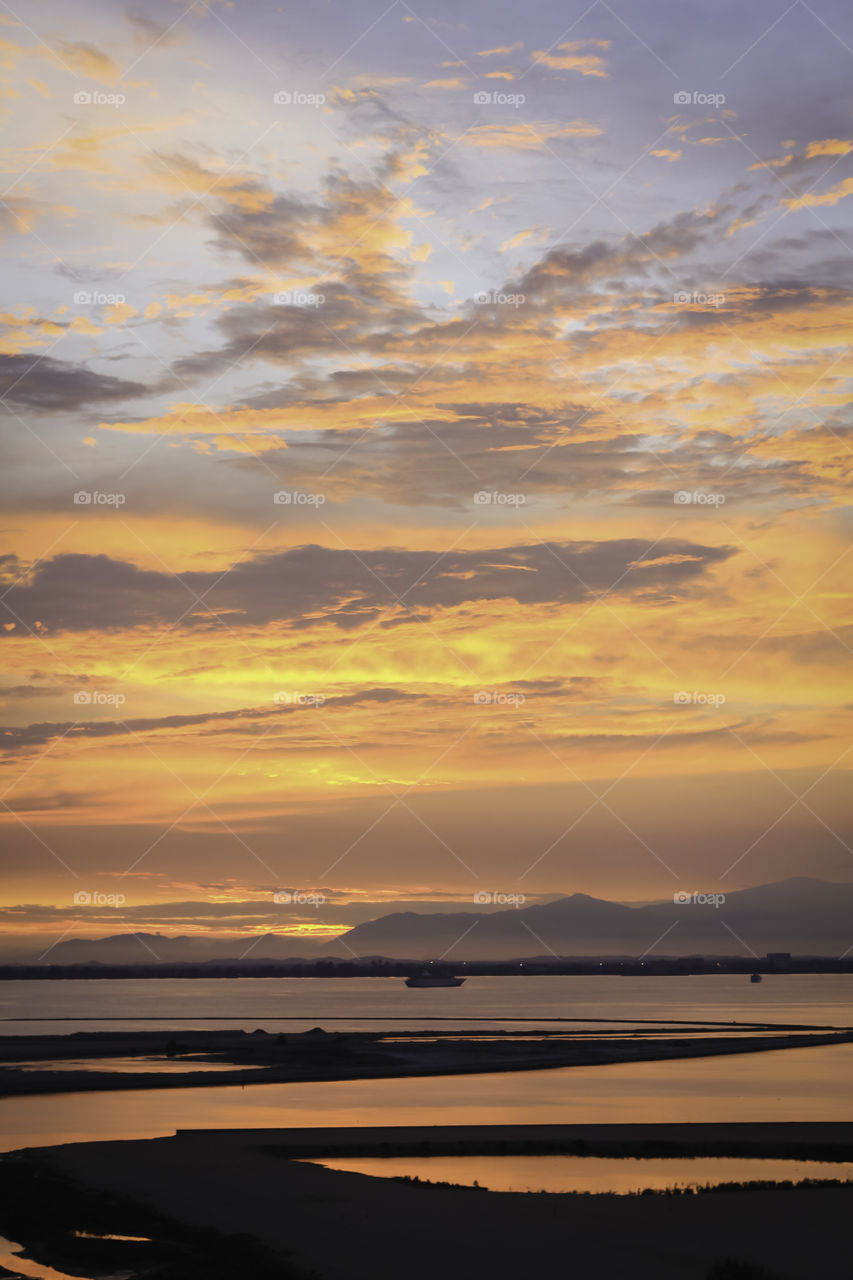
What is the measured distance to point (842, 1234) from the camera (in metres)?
24.4

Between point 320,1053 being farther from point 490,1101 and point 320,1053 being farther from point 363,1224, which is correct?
point 363,1224

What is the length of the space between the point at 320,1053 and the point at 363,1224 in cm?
5198

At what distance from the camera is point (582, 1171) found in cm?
3325

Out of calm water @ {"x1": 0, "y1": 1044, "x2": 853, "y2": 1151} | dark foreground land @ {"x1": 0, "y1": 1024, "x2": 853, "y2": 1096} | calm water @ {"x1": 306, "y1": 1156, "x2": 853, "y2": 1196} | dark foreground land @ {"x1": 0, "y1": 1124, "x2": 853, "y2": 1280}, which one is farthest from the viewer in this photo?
dark foreground land @ {"x1": 0, "y1": 1024, "x2": 853, "y2": 1096}

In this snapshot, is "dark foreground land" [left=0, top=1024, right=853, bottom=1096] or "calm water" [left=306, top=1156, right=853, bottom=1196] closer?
"calm water" [left=306, top=1156, right=853, bottom=1196]

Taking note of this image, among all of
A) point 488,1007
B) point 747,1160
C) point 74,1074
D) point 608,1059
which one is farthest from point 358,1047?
point 488,1007

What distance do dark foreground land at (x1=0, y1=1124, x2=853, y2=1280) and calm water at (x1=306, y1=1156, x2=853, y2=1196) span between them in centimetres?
214

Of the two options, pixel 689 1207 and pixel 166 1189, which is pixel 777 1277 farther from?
pixel 166 1189

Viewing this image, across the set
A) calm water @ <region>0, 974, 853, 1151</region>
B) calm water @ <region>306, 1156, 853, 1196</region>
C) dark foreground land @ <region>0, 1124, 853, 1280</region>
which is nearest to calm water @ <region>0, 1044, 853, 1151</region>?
calm water @ <region>0, 974, 853, 1151</region>

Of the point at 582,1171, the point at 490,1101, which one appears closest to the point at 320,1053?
the point at 490,1101

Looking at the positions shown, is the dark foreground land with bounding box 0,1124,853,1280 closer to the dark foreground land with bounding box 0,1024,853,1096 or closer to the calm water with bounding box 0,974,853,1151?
the calm water with bounding box 0,974,853,1151

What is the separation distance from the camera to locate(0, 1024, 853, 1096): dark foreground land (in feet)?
204

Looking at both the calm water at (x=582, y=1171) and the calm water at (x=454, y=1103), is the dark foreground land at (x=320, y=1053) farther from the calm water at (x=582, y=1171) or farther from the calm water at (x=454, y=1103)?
the calm water at (x=582, y=1171)

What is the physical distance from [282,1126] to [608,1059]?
121ft
